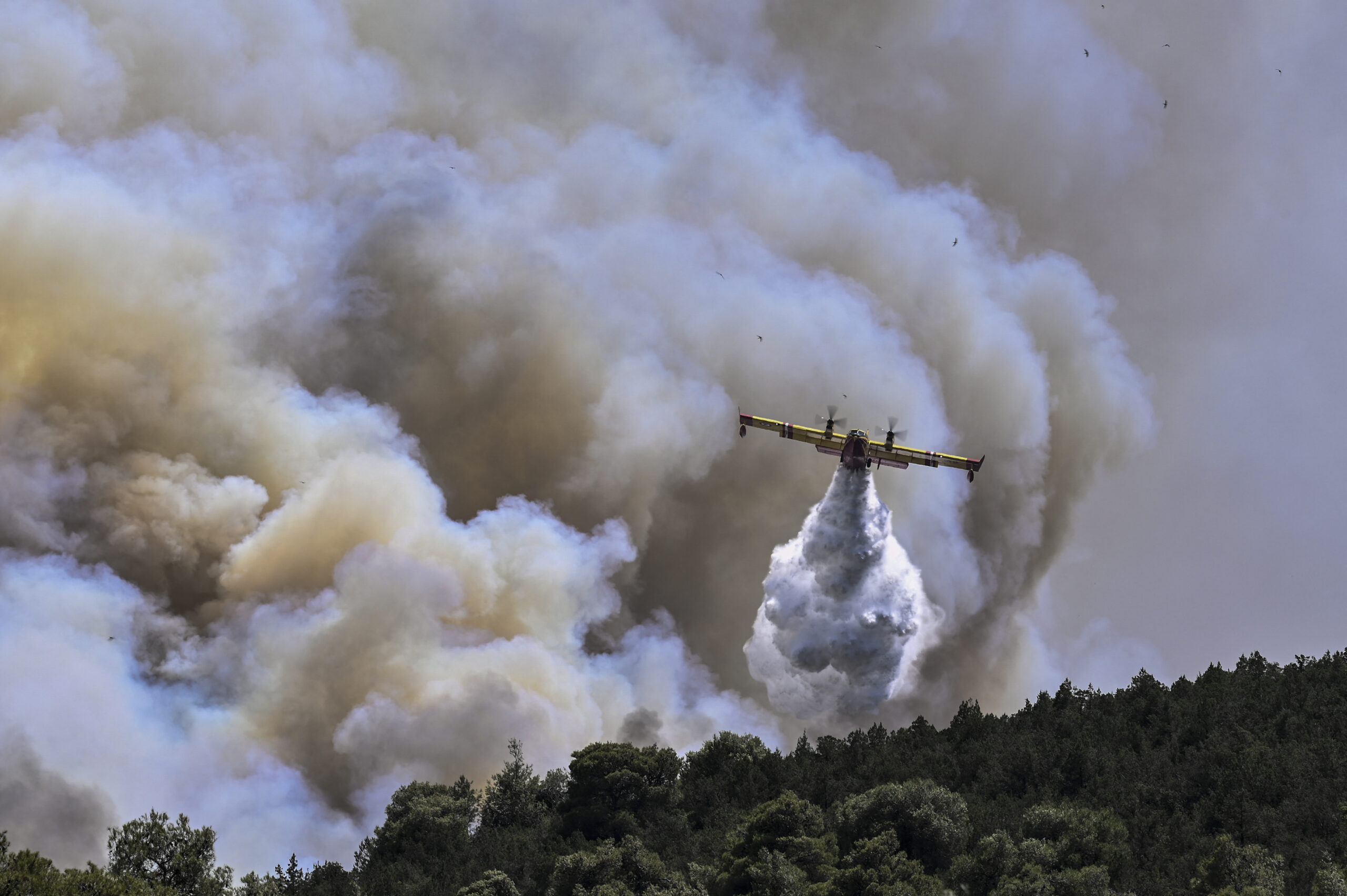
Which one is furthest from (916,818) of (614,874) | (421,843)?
(421,843)

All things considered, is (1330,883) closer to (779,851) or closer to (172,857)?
(779,851)

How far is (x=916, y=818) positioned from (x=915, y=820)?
239 millimetres

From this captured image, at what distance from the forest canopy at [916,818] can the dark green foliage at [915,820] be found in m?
0.19

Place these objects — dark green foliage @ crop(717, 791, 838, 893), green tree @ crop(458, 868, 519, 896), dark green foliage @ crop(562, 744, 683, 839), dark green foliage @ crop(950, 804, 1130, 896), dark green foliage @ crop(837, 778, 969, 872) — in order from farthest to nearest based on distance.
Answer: dark green foliage @ crop(562, 744, 683, 839)
green tree @ crop(458, 868, 519, 896)
dark green foliage @ crop(837, 778, 969, 872)
dark green foliage @ crop(717, 791, 838, 893)
dark green foliage @ crop(950, 804, 1130, 896)

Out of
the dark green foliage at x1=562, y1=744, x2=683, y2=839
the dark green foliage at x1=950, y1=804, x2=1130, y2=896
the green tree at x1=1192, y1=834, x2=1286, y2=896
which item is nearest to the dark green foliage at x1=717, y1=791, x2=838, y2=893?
the dark green foliage at x1=950, y1=804, x2=1130, y2=896

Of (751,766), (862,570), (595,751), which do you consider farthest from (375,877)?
A: (862,570)

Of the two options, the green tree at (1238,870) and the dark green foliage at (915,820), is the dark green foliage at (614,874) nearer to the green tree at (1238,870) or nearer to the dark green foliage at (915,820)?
the dark green foliage at (915,820)

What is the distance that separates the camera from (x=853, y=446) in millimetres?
165375

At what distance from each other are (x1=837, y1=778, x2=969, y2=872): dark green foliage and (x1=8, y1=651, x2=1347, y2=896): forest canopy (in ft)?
0.61

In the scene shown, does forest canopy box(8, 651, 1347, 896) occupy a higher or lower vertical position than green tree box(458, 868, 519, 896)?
higher

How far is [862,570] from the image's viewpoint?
18912cm

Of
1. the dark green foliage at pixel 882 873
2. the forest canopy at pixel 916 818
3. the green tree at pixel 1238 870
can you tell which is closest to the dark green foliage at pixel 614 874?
the forest canopy at pixel 916 818

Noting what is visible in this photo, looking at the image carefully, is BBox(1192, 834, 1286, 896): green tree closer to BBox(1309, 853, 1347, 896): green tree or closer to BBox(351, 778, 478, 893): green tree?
BBox(1309, 853, 1347, 896): green tree

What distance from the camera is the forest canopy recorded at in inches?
4953
